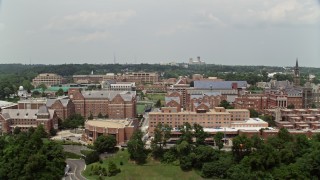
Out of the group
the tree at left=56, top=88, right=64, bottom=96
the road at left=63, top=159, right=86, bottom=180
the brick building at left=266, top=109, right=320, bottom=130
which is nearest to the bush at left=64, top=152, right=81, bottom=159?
the road at left=63, top=159, right=86, bottom=180

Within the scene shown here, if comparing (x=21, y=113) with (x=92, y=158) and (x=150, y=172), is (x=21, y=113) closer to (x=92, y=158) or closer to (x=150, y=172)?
(x=92, y=158)

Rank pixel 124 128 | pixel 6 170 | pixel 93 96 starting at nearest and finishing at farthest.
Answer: pixel 6 170
pixel 124 128
pixel 93 96

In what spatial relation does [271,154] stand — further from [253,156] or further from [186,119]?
[186,119]

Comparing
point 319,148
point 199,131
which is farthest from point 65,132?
point 319,148

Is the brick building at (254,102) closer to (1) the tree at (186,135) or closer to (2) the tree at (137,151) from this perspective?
(1) the tree at (186,135)

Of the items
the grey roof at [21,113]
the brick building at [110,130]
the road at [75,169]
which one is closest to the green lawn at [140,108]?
the grey roof at [21,113]

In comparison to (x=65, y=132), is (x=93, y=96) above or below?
above

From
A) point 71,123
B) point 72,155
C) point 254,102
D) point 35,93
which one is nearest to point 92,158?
point 72,155
